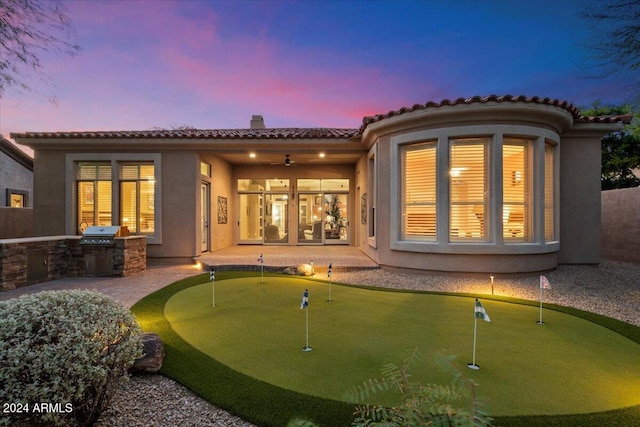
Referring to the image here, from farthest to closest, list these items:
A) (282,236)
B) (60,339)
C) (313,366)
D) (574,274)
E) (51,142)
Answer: (282,236), (51,142), (574,274), (313,366), (60,339)

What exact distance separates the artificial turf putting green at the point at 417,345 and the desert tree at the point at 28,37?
4924 millimetres

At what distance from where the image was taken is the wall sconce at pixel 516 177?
7477mm

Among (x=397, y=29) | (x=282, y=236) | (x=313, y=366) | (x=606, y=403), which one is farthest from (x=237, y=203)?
(x=606, y=403)

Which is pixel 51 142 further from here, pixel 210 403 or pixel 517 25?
pixel 517 25

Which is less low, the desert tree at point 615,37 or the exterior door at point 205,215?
the desert tree at point 615,37

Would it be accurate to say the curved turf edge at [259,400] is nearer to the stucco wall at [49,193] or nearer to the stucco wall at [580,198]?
the stucco wall at [580,198]

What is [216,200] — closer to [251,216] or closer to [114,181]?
[251,216]

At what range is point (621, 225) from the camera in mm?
10836

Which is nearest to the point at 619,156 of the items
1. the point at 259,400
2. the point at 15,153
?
the point at 259,400

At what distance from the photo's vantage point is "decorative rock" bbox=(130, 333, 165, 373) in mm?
3000

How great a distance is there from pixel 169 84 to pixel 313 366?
15.1 metres

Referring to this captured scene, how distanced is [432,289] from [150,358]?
5.53m

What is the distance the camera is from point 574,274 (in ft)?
25.3

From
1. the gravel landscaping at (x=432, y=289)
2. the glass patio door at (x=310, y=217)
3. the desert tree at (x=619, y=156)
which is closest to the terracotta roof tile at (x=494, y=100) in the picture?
the gravel landscaping at (x=432, y=289)
